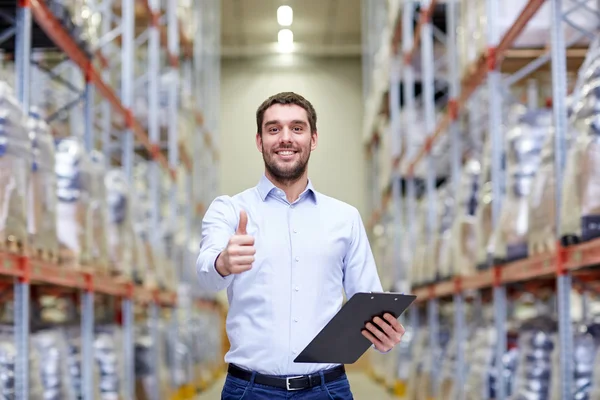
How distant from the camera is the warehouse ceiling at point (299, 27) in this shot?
18.8 meters

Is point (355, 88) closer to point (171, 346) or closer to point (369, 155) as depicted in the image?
point (369, 155)

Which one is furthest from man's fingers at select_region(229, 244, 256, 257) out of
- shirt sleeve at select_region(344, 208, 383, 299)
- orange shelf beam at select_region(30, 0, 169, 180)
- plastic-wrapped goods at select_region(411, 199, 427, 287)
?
plastic-wrapped goods at select_region(411, 199, 427, 287)

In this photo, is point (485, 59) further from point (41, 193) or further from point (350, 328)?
point (350, 328)

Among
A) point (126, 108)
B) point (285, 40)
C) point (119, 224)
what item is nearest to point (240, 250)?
point (119, 224)

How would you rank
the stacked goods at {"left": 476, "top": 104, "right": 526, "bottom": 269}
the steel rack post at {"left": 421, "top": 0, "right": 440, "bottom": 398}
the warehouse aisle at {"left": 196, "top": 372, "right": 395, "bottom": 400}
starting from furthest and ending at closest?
the warehouse aisle at {"left": 196, "top": 372, "right": 395, "bottom": 400}, the steel rack post at {"left": 421, "top": 0, "right": 440, "bottom": 398}, the stacked goods at {"left": 476, "top": 104, "right": 526, "bottom": 269}

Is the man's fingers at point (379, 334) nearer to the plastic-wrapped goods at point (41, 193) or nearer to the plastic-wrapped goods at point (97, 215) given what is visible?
the plastic-wrapped goods at point (41, 193)

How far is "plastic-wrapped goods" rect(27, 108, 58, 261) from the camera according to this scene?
16.1 ft

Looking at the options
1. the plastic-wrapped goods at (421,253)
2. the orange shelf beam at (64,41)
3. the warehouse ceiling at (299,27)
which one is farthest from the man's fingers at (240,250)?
the warehouse ceiling at (299,27)

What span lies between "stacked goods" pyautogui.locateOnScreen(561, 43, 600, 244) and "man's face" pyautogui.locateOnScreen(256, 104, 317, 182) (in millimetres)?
2123

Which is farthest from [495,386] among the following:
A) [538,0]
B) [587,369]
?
[538,0]

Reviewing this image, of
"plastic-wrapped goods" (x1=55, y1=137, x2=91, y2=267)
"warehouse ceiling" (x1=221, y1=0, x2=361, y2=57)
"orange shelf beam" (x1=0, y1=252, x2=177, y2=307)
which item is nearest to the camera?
"orange shelf beam" (x1=0, y1=252, x2=177, y2=307)

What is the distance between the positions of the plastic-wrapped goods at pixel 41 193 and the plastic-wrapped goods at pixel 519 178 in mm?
2685

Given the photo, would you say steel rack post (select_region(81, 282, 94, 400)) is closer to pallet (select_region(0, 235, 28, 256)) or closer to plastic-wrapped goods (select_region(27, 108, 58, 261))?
plastic-wrapped goods (select_region(27, 108, 58, 261))

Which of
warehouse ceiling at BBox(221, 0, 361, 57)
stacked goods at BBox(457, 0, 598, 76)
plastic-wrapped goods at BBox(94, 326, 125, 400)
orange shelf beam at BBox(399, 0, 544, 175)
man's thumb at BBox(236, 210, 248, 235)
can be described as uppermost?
warehouse ceiling at BBox(221, 0, 361, 57)
